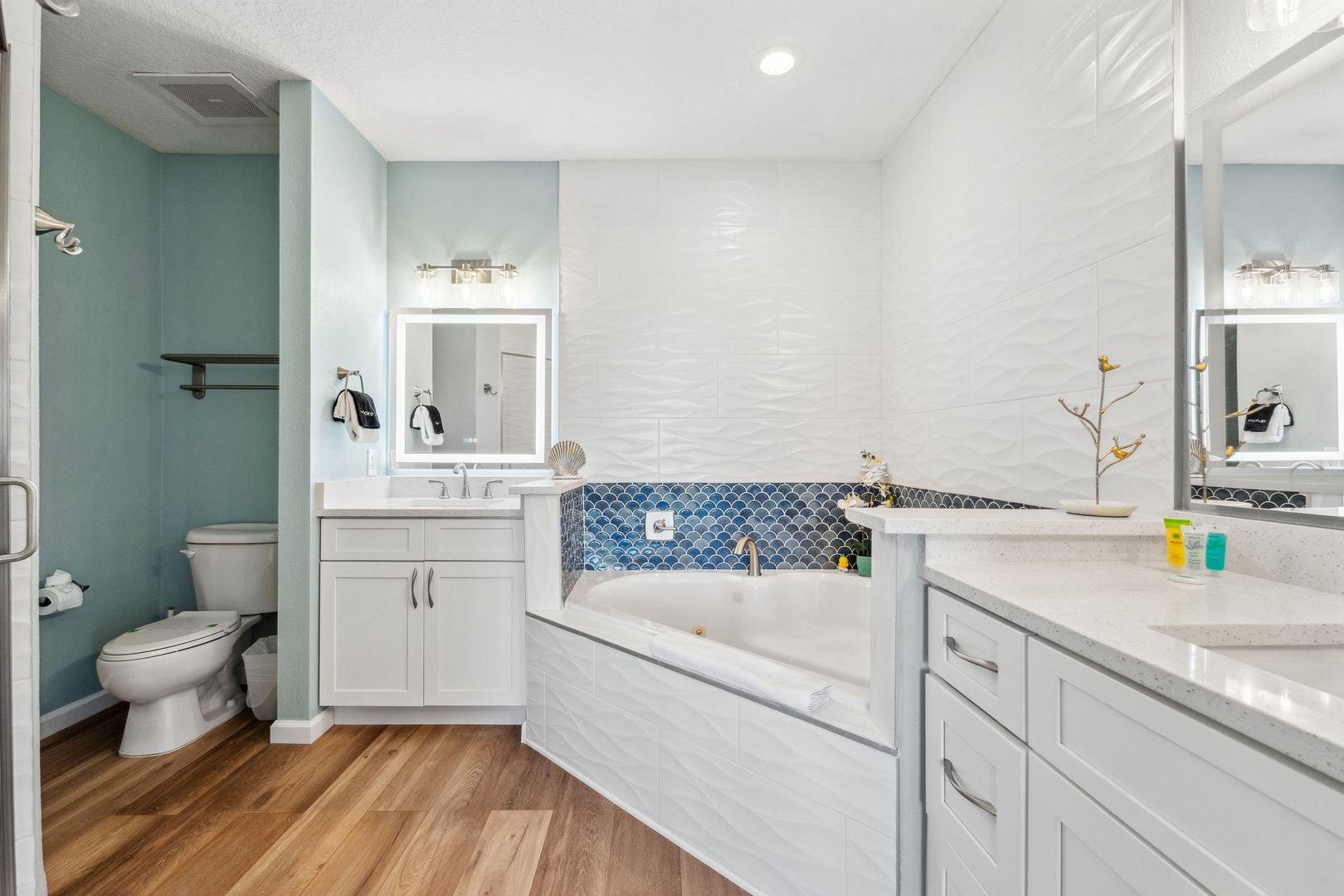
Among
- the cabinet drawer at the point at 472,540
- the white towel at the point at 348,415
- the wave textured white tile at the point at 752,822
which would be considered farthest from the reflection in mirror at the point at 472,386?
the wave textured white tile at the point at 752,822

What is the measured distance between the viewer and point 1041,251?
5.67 feet

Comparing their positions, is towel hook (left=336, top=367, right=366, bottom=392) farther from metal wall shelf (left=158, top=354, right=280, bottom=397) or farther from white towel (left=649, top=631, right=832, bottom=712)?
white towel (left=649, top=631, right=832, bottom=712)

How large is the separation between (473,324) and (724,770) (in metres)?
2.32

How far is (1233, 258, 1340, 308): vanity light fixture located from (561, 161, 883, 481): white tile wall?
5.92 ft

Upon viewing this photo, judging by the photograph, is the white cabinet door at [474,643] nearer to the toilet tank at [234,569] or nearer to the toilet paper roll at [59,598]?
the toilet tank at [234,569]

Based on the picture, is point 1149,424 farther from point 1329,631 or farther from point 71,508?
point 71,508

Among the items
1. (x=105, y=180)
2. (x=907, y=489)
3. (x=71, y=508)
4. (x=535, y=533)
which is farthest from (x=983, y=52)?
(x=71, y=508)

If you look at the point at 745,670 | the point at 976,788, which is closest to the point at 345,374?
the point at 745,670

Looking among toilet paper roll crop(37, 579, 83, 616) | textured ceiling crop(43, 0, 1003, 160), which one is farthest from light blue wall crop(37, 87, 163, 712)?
textured ceiling crop(43, 0, 1003, 160)

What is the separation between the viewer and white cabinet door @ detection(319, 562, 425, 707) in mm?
2436

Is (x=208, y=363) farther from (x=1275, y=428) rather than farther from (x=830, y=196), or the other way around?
(x=1275, y=428)

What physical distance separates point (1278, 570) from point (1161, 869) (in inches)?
28.7

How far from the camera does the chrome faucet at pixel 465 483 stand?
9.34ft

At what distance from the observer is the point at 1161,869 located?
2.22 ft
